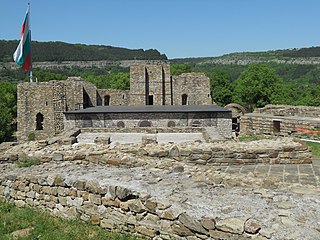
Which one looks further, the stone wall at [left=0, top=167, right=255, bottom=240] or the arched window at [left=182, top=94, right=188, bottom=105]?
the arched window at [left=182, top=94, right=188, bottom=105]

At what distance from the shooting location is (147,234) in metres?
5.22

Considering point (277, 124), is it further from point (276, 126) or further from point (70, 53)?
point (70, 53)

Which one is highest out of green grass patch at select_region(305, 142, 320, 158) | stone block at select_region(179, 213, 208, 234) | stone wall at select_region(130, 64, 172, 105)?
stone wall at select_region(130, 64, 172, 105)

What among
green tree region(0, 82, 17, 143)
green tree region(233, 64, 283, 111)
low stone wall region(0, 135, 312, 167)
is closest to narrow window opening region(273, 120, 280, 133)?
low stone wall region(0, 135, 312, 167)

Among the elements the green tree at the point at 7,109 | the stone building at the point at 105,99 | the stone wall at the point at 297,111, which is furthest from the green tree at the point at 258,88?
the green tree at the point at 7,109

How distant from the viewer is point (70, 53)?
16188 cm

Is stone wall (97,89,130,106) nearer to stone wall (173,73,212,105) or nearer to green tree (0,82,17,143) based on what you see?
stone wall (173,73,212,105)

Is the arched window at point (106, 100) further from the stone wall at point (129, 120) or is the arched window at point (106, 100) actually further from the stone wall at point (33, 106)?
the stone wall at point (129, 120)

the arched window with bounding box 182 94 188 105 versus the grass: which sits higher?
the arched window with bounding box 182 94 188 105

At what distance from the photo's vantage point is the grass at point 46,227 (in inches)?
215

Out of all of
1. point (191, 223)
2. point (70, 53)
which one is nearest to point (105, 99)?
point (191, 223)

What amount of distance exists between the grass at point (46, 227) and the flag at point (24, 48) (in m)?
29.9

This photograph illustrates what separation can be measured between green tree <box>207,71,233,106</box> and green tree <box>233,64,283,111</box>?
164 inches

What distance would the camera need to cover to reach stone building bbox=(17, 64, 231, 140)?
2695cm
